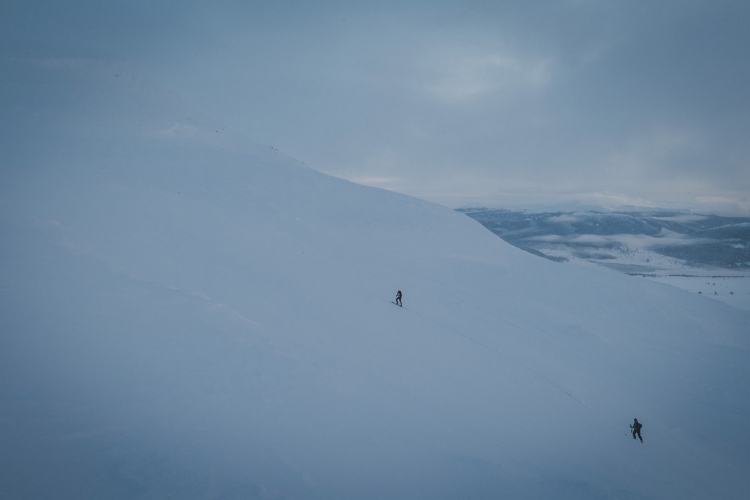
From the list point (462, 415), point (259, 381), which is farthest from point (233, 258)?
point (462, 415)

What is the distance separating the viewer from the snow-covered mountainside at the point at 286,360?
830cm

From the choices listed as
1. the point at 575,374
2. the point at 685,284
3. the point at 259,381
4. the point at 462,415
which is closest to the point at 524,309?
the point at 575,374

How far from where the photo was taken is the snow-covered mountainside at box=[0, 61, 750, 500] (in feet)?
27.2

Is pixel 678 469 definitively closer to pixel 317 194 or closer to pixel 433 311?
pixel 433 311

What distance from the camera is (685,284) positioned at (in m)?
64.1

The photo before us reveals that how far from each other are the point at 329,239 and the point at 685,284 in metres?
68.9

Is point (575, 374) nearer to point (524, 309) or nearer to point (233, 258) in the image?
point (524, 309)

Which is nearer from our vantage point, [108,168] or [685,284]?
[108,168]

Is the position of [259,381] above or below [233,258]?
below

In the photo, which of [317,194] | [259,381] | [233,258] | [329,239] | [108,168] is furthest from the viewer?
[317,194]

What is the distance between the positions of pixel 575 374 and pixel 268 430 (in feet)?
54.0

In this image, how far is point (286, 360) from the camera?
1205cm

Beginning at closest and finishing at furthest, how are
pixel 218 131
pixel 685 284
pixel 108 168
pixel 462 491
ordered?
pixel 462 491, pixel 108 168, pixel 218 131, pixel 685 284

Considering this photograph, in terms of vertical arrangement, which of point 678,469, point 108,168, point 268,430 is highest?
point 108,168
